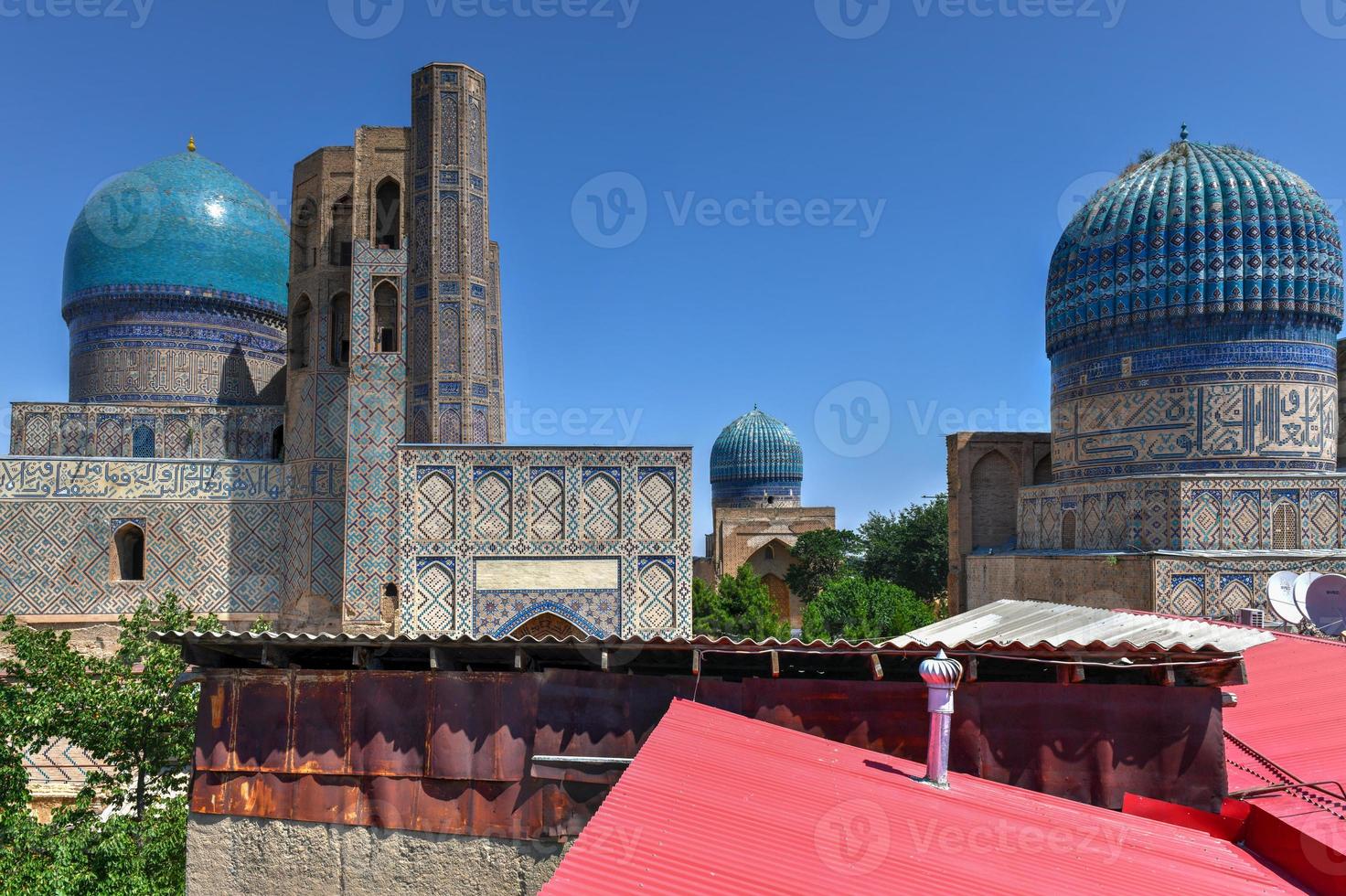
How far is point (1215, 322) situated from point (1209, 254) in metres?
1.49

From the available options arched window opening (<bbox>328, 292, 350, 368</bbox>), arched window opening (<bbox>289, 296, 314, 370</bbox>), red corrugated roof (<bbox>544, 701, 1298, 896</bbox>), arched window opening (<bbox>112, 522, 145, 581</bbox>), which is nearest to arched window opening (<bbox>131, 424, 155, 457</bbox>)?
arched window opening (<bbox>112, 522, 145, 581</bbox>)

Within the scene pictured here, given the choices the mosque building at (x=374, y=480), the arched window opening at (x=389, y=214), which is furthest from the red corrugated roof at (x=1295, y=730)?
the arched window opening at (x=389, y=214)

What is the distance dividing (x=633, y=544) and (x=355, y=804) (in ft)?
24.6

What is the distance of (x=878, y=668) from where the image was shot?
20.3 feet

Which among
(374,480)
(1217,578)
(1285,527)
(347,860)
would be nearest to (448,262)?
(374,480)

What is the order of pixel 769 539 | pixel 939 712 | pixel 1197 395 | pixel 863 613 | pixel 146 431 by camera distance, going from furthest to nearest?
pixel 769 539
pixel 863 613
pixel 1197 395
pixel 146 431
pixel 939 712

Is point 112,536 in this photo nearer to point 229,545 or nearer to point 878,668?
point 229,545

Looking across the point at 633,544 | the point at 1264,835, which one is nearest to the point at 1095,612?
the point at 1264,835

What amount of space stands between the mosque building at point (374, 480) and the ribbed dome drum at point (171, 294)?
1.83 meters

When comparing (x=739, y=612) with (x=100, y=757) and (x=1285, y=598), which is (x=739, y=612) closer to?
(x=1285, y=598)

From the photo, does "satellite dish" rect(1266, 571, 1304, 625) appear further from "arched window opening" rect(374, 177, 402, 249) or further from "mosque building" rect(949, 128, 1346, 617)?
"arched window opening" rect(374, 177, 402, 249)

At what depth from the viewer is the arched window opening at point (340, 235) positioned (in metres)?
15.5

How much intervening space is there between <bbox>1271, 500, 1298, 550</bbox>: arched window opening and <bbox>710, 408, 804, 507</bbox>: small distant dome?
818 inches

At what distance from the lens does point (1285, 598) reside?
523 inches
